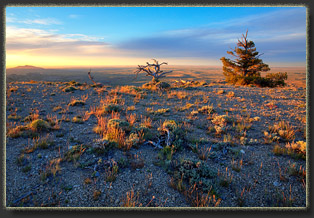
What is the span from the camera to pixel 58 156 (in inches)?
165

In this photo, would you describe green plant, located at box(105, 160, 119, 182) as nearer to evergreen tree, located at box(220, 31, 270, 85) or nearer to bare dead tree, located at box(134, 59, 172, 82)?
bare dead tree, located at box(134, 59, 172, 82)

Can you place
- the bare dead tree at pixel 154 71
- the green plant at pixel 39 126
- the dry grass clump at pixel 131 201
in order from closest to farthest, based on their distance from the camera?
the dry grass clump at pixel 131 201, the green plant at pixel 39 126, the bare dead tree at pixel 154 71

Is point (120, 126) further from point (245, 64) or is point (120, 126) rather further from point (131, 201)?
point (245, 64)

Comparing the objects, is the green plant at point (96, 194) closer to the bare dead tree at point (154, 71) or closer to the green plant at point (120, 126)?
the green plant at point (120, 126)

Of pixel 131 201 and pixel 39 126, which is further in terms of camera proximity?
pixel 39 126

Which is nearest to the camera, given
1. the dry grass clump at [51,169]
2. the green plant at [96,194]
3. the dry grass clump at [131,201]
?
the dry grass clump at [131,201]

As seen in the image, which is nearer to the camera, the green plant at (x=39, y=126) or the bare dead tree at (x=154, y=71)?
the green plant at (x=39, y=126)

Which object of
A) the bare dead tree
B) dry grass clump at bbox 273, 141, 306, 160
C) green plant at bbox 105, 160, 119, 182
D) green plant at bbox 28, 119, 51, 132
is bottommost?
green plant at bbox 105, 160, 119, 182

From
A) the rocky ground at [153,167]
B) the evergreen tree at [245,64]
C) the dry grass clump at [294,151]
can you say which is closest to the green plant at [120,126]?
the rocky ground at [153,167]

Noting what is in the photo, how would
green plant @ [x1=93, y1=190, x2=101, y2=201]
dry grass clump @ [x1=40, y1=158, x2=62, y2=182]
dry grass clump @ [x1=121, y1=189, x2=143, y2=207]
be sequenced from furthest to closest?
1. dry grass clump @ [x1=40, y1=158, x2=62, y2=182]
2. green plant @ [x1=93, y1=190, x2=101, y2=201]
3. dry grass clump @ [x1=121, y1=189, x2=143, y2=207]

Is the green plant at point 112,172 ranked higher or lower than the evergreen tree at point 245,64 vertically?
lower

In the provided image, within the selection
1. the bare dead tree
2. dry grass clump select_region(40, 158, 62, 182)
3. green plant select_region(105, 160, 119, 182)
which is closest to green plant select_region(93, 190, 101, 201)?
green plant select_region(105, 160, 119, 182)

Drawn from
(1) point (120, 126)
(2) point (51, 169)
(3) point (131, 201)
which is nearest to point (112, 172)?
(3) point (131, 201)

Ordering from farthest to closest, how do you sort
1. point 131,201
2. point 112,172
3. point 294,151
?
point 294,151
point 112,172
point 131,201
